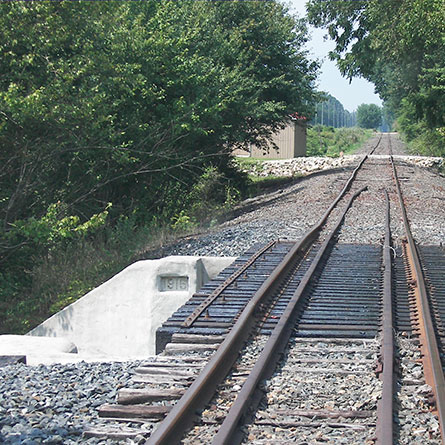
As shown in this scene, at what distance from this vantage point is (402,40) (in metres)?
23.5

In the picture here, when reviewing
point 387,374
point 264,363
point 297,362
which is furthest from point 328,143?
point 387,374

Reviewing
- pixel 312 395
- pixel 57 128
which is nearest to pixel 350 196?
pixel 57 128

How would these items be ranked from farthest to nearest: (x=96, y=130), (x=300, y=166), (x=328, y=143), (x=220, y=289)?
1. (x=328, y=143)
2. (x=300, y=166)
3. (x=96, y=130)
4. (x=220, y=289)

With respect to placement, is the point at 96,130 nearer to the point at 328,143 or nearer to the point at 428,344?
the point at 428,344

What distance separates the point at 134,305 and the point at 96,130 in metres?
5.40

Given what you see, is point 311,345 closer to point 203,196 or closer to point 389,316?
point 389,316

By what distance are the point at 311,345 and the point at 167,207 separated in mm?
13142

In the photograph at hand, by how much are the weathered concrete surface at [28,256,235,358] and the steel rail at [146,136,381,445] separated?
207cm

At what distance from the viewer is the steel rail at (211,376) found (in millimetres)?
4211

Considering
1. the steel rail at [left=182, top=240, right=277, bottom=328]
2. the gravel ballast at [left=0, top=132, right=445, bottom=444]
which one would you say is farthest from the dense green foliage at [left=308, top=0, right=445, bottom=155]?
the steel rail at [left=182, top=240, right=277, bottom=328]

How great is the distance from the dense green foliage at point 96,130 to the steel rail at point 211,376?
5.47m

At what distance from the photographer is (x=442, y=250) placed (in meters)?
11.1

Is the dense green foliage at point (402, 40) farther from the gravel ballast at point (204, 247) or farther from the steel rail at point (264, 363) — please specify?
the steel rail at point (264, 363)

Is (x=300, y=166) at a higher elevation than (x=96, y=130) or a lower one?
lower
